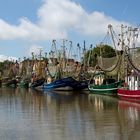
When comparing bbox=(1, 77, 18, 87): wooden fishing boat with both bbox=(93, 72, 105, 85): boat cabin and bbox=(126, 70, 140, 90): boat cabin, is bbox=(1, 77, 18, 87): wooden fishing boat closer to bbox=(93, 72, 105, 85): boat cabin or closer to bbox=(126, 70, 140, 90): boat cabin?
bbox=(93, 72, 105, 85): boat cabin

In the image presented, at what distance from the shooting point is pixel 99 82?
93.8m

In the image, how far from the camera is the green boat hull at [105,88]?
8096 centimetres

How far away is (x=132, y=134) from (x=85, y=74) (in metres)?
85.4

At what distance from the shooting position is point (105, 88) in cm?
8469

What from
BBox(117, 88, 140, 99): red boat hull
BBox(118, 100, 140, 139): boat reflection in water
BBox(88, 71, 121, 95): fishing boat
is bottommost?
BBox(118, 100, 140, 139): boat reflection in water

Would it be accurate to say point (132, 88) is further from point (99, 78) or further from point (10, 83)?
point (10, 83)

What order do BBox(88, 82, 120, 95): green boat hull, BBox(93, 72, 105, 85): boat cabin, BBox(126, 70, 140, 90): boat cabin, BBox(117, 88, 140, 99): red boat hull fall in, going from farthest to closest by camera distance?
BBox(93, 72, 105, 85): boat cabin
BBox(88, 82, 120, 95): green boat hull
BBox(126, 70, 140, 90): boat cabin
BBox(117, 88, 140, 99): red boat hull

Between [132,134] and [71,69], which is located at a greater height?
[71,69]

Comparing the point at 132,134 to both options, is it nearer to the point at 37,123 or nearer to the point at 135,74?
the point at 37,123

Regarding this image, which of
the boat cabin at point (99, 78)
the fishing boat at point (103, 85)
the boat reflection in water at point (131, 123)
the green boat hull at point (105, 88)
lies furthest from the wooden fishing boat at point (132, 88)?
the boat cabin at point (99, 78)

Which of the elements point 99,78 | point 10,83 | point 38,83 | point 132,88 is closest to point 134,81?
point 132,88

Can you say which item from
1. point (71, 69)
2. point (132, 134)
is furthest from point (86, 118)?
point (71, 69)

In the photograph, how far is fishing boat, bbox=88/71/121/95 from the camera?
267ft

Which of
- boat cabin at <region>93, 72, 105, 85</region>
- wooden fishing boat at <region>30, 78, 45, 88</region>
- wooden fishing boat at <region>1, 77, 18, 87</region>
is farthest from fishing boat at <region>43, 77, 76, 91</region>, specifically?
wooden fishing boat at <region>1, 77, 18, 87</region>
